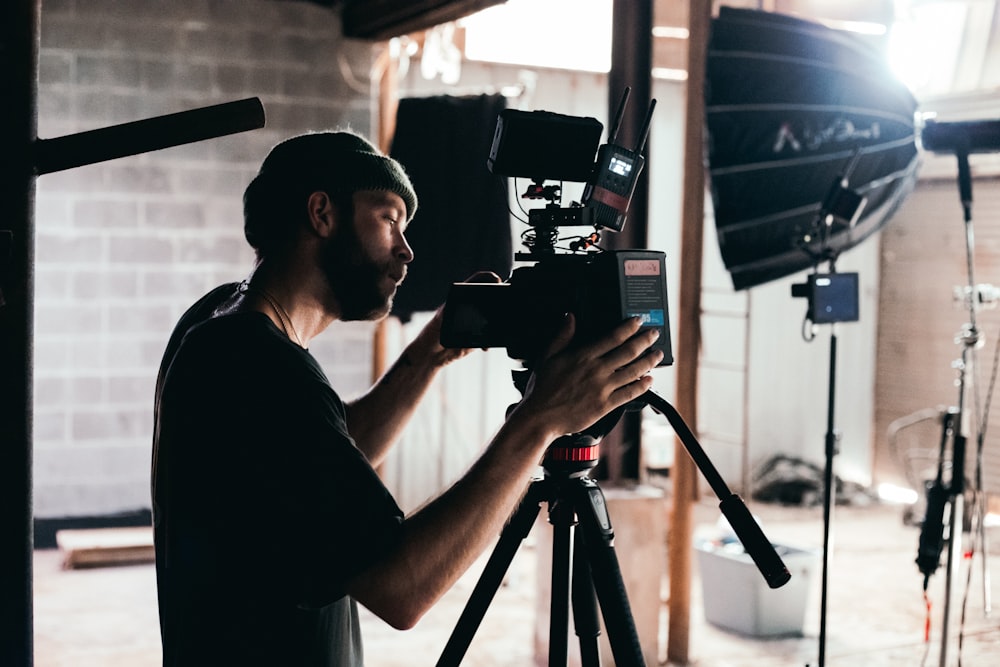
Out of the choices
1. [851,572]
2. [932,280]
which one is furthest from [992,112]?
[851,572]

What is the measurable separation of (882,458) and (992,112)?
2.34 m

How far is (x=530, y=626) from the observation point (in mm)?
3791

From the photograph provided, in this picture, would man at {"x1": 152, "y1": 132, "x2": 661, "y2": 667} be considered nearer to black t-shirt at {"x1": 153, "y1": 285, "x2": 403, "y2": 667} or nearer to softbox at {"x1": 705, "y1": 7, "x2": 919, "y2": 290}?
black t-shirt at {"x1": 153, "y1": 285, "x2": 403, "y2": 667}

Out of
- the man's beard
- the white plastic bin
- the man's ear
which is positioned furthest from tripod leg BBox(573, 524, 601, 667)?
the white plastic bin

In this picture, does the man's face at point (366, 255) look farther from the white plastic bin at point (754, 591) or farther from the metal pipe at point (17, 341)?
the white plastic bin at point (754, 591)

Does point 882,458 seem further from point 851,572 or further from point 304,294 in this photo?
point 304,294

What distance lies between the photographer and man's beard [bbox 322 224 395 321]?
124cm

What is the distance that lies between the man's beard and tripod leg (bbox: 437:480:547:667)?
34cm

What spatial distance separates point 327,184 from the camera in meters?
1.22

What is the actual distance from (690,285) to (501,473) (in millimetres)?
2420

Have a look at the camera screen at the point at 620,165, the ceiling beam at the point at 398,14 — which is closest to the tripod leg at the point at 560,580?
the camera screen at the point at 620,165

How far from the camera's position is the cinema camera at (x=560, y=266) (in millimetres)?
1161

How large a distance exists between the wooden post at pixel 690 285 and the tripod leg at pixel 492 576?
6.84 feet

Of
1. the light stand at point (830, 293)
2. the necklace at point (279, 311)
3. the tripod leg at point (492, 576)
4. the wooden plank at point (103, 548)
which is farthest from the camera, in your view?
the wooden plank at point (103, 548)
